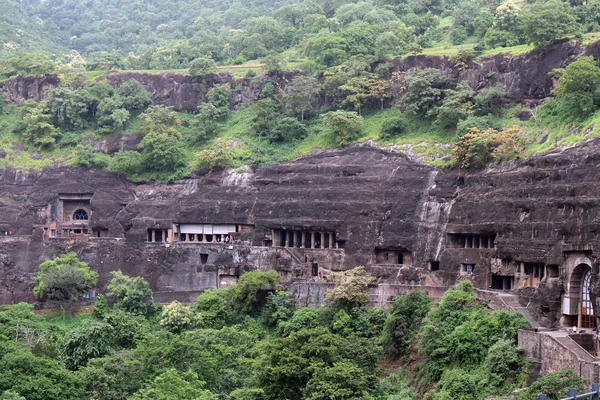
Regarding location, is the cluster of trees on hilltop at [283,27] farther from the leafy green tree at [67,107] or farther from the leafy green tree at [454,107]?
the leafy green tree at [67,107]

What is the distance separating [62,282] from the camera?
52.2 metres

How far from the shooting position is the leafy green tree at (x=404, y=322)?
4297cm

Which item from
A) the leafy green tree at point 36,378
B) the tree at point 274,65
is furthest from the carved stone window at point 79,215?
the leafy green tree at point 36,378

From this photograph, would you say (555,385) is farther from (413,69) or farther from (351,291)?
(413,69)

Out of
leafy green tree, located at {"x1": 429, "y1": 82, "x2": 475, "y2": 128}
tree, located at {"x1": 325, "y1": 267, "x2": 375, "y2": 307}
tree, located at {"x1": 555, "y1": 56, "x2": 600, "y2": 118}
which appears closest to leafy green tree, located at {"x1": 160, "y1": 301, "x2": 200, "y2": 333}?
tree, located at {"x1": 325, "y1": 267, "x2": 375, "y2": 307}

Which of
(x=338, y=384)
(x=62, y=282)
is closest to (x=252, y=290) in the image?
(x=62, y=282)

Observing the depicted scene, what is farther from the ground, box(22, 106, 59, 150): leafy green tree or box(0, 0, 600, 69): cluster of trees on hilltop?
box(0, 0, 600, 69): cluster of trees on hilltop

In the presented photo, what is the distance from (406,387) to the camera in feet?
131

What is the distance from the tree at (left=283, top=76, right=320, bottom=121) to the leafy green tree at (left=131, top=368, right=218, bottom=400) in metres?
29.3

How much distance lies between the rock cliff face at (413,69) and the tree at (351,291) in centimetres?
1467

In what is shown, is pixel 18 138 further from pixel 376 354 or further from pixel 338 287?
pixel 376 354

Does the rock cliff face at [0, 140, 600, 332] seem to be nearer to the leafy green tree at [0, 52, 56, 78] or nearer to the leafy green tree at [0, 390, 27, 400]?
the leafy green tree at [0, 52, 56, 78]

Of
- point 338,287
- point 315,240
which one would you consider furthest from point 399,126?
point 338,287

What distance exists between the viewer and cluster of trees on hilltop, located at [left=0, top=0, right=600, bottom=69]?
6131 cm
